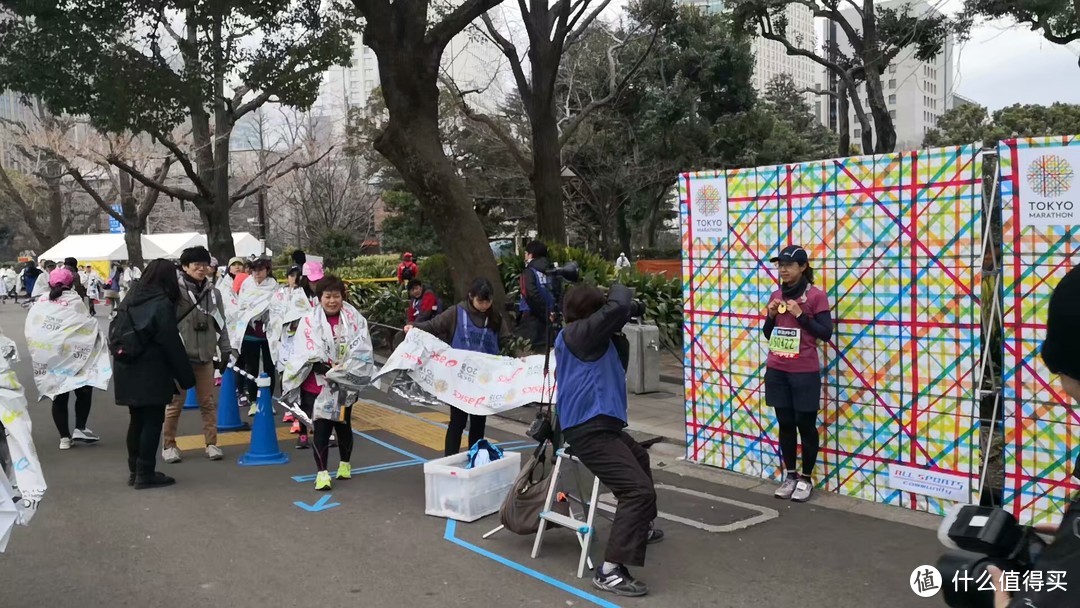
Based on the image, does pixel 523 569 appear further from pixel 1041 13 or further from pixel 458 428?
pixel 1041 13

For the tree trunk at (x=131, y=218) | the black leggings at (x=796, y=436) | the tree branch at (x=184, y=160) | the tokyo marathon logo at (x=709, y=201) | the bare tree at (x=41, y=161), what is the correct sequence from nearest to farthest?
the black leggings at (x=796, y=436)
the tokyo marathon logo at (x=709, y=201)
the tree branch at (x=184, y=160)
the tree trunk at (x=131, y=218)
the bare tree at (x=41, y=161)

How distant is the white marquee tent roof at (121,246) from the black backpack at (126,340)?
3076 centimetres

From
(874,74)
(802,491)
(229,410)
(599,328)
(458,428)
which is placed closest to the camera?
(599,328)

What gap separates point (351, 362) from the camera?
6625mm

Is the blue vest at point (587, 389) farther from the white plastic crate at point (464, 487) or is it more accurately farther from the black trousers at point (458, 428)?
the black trousers at point (458, 428)

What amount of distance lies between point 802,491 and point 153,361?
16.5ft

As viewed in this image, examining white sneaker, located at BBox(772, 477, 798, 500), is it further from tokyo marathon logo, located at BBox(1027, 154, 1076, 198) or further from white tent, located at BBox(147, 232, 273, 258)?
white tent, located at BBox(147, 232, 273, 258)

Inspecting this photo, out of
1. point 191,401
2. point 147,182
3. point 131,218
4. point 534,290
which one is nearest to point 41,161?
point 131,218

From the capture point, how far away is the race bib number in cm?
592

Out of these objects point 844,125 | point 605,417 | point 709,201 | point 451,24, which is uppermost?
point 451,24

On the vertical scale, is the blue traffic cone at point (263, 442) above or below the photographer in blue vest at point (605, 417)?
below

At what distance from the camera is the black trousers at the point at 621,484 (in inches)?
174

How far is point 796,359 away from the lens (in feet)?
19.4

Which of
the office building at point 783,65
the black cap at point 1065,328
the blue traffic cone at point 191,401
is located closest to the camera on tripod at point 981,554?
the black cap at point 1065,328
